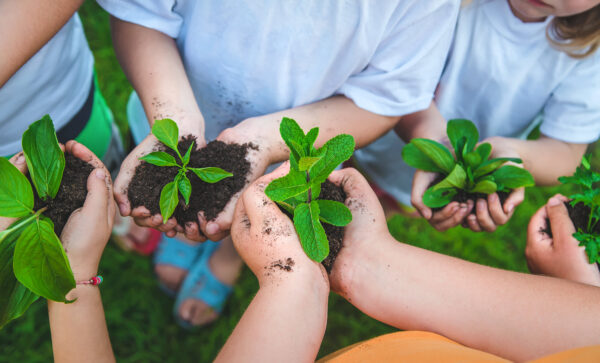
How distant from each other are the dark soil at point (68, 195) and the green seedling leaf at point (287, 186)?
0.46 metres

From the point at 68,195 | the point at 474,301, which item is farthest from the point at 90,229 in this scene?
the point at 474,301

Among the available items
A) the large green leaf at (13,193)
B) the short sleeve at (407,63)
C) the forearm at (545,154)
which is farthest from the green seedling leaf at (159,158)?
the forearm at (545,154)

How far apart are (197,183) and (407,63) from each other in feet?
2.20

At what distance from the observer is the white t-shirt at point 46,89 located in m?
1.10

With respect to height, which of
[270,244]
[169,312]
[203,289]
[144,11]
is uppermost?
[144,11]

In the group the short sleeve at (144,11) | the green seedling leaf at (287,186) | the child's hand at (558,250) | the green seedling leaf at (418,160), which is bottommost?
the child's hand at (558,250)

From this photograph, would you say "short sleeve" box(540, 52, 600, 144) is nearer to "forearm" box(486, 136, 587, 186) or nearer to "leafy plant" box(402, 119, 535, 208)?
"forearm" box(486, 136, 587, 186)

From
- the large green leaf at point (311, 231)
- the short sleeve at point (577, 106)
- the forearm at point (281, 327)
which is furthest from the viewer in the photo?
the short sleeve at point (577, 106)

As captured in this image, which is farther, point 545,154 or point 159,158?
point 545,154

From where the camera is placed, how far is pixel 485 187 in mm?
1182

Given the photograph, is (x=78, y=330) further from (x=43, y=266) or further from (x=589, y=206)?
(x=589, y=206)

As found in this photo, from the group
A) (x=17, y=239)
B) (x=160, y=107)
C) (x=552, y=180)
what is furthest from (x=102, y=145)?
(x=552, y=180)

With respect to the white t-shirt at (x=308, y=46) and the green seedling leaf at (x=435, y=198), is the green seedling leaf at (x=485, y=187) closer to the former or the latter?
the green seedling leaf at (x=435, y=198)

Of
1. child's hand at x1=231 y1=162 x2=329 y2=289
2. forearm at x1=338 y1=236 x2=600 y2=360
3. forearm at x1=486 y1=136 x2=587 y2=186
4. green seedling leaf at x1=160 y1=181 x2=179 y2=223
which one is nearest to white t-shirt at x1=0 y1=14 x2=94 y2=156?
green seedling leaf at x1=160 y1=181 x2=179 y2=223
